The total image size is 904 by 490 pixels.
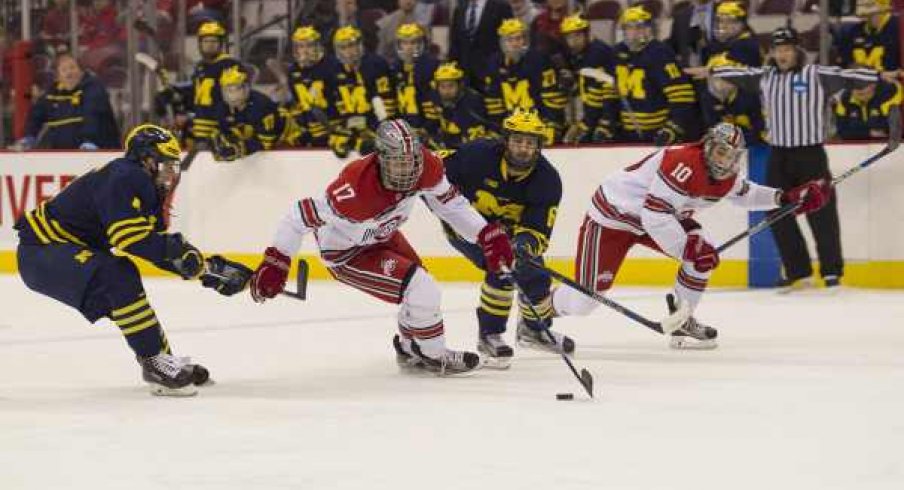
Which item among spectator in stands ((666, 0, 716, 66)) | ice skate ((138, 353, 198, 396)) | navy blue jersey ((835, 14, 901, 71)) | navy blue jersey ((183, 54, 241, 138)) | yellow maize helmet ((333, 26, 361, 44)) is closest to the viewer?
ice skate ((138, 353, 198, 396))

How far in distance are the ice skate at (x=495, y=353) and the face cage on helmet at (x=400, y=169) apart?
0.79 metres

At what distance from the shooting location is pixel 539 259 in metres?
6.74

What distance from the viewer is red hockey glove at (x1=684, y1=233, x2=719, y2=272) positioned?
23.3ft

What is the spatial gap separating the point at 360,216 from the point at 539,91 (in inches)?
188

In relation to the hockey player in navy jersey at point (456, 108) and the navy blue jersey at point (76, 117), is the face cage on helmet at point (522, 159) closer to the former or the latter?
the hockey player in navy jersey at point (456, 108)

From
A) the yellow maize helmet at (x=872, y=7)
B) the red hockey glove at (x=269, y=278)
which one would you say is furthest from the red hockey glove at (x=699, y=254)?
the yellow maize helmet at (x=872, y=7)

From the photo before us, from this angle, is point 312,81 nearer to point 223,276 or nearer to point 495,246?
point 495,246

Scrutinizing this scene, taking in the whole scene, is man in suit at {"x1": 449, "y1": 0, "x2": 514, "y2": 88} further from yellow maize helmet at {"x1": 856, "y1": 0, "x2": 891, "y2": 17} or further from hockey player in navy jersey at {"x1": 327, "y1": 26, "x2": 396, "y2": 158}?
yellow maize helmet at {"x1": 856, "y1": 0, "x2": 891, "y2": 17}

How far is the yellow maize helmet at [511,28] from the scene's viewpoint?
35.7 feet

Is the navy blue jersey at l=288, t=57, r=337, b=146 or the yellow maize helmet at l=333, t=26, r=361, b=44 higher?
the yellow maize helmet at l=333, t=26, r=361, b=44

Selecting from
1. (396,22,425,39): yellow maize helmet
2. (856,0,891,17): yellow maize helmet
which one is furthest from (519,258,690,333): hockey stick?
(396,22,425,39): yellow maize helmet

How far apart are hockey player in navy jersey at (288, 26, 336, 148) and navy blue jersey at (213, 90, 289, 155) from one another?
0.58 ft

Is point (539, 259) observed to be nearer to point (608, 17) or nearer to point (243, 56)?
point (608, 17)

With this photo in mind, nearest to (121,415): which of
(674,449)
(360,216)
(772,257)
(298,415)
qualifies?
(298,415)
